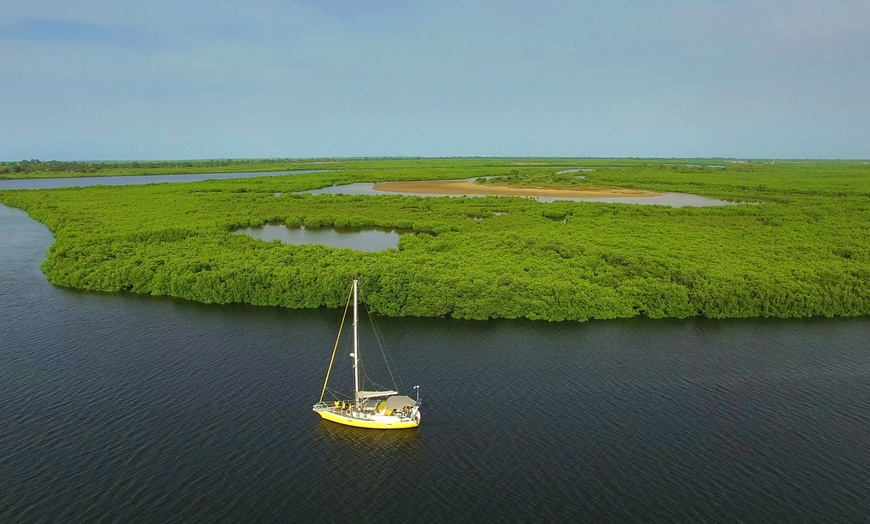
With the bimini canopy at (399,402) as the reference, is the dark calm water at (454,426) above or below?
below

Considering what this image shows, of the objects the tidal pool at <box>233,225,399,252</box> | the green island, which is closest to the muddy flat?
the green island

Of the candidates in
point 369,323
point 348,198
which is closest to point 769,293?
point 369,323

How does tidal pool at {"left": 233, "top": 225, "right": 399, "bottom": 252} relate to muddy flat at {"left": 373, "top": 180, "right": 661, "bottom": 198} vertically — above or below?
below

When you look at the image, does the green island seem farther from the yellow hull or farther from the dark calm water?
the yellow hull

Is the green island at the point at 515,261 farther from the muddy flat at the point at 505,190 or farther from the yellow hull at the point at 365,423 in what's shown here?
the muddy flat at the point at 505,190

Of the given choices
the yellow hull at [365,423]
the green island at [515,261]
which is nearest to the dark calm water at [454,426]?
the yellow hull at [365,423]

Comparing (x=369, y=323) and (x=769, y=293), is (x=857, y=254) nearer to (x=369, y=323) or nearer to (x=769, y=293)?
(x=769, y=293)

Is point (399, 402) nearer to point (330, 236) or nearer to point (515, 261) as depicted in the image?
point (515, 261)
